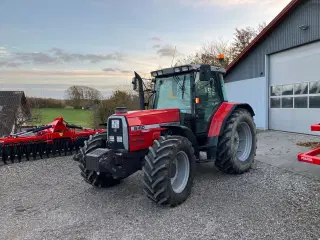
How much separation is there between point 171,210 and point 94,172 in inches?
64.7

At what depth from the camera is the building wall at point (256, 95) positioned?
13219 millimetres

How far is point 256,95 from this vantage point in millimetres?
13906

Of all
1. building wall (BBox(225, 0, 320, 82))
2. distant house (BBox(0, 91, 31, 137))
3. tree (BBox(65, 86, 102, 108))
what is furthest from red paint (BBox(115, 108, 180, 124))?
tree (BBox(65, 86, 102, 108))

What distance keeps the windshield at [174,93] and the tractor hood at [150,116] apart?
24 centimetres

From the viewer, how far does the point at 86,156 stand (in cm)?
465

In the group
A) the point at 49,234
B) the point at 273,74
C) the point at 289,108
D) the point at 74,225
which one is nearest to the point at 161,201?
the point at 74,225

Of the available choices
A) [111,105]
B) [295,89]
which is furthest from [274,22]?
[111,105]

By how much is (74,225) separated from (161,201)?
1243mm

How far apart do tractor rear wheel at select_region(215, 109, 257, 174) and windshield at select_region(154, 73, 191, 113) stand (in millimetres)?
949

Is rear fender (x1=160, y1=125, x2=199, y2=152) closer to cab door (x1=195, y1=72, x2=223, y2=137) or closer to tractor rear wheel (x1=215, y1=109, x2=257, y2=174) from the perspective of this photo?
cab door (x1=195, y1=72, x2=223, y2=137)

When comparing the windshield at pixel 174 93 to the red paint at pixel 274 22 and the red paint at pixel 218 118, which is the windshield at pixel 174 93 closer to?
the red paint at pixel 218 118

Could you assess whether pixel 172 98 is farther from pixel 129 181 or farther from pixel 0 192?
pixel 0 192

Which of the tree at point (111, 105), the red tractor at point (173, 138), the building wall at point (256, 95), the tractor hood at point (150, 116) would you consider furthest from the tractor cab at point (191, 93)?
the tree at point (111, 105)

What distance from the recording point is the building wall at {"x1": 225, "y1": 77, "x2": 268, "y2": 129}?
1322 cm
